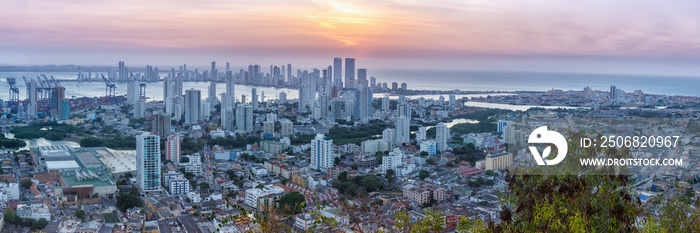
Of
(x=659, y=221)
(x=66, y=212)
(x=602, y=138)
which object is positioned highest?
Result: (x=602, y=138)

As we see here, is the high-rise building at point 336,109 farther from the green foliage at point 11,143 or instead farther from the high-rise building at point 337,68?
the high-rise building at point 337,68

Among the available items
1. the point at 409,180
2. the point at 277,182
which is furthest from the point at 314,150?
the point at 409,180

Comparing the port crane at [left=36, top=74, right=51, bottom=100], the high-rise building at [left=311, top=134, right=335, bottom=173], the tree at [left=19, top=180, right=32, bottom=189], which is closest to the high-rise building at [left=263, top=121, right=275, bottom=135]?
the high-rise building at [left=311, top=134, right=335, bottom=173]

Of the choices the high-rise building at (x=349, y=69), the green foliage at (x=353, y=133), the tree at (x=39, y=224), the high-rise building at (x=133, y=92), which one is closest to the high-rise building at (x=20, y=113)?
the high-rise building at (x=133, y=92)

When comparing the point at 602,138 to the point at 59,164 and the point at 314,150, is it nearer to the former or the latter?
the point at 314,150

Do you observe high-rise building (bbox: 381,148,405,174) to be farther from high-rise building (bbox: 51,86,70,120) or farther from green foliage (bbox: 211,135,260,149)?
high-rise building (bbox: 51,86,70,120)

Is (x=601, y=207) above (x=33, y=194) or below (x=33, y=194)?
above

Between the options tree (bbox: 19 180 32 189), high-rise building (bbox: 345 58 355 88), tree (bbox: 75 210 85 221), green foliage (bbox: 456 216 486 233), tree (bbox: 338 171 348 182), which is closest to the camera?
green foliage (bbox: 456 216 486 233)
